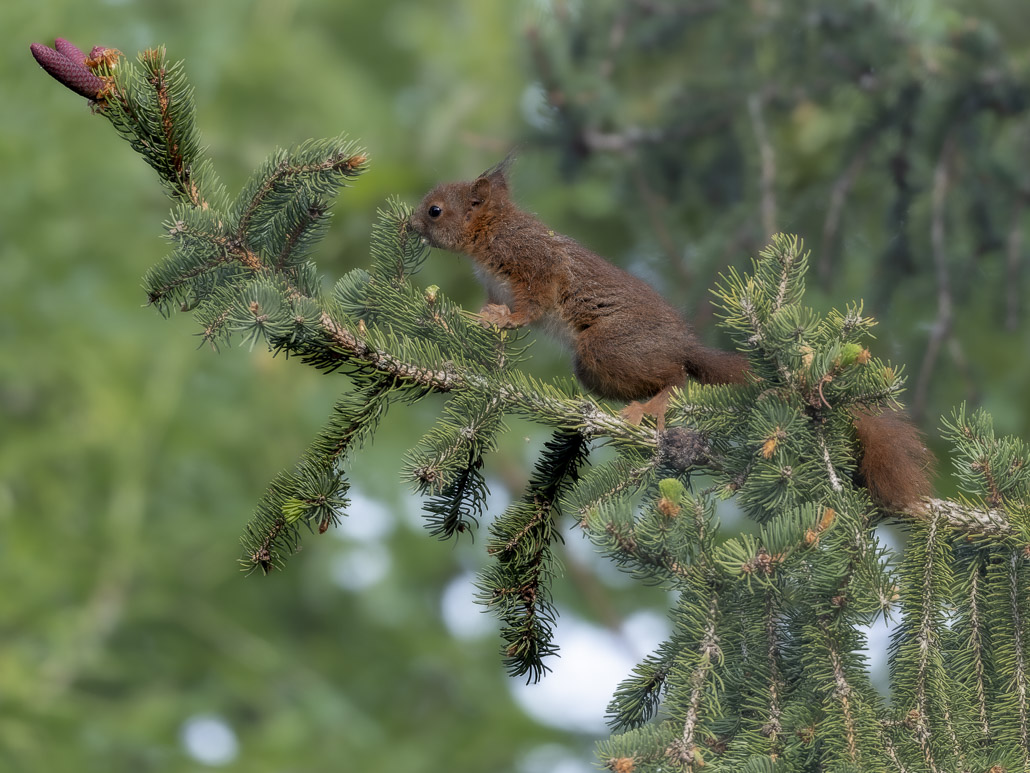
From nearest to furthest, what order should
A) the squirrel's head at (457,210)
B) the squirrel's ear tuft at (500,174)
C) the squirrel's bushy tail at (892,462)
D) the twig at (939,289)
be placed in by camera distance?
the squirrel's bushy tail at (892,462) → the squirrel's head at (457,210) → the squirrel's ear tuft at (500,174) → the twig at (939,289)

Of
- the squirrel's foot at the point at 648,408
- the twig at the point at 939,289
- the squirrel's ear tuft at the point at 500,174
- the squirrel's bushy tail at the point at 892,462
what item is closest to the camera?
the squirrel's bushy tail at the point at 892,462

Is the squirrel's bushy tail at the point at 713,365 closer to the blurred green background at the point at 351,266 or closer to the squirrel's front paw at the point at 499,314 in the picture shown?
the squirrel's front paw at the point at 499,314

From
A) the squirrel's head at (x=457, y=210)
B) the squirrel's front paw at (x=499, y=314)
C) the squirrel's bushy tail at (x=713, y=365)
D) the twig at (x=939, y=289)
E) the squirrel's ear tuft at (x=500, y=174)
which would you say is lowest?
the squirrel's bushy tail at (x=713, y=365)

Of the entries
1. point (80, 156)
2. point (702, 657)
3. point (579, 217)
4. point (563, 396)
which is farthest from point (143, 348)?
point (702, 657)

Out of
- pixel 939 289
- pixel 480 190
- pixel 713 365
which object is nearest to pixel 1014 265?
pixel 939 289

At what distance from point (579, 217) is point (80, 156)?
3.17m

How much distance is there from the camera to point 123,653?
606cm

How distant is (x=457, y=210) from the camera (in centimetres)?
336

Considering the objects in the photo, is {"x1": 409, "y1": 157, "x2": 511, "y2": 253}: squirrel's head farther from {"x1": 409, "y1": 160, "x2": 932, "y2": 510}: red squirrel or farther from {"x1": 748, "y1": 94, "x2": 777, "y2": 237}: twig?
{"x1": 748, "y1": 94, "x2": 777, "y2": 237}: twig

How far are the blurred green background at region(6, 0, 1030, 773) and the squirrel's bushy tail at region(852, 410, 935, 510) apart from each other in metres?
1.94

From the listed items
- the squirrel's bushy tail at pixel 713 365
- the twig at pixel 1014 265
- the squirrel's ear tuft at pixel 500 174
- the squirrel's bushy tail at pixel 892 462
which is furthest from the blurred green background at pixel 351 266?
the squirrel's bushy tail at pixel 892 462

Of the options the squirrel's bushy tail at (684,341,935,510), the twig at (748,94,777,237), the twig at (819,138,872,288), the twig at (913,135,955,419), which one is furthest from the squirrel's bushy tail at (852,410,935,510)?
the twig at (819,138,872,288)

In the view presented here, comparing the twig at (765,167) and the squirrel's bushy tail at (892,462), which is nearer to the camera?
the squirrel's bushy tail at (892,462)

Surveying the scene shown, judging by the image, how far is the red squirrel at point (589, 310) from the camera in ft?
7.59
